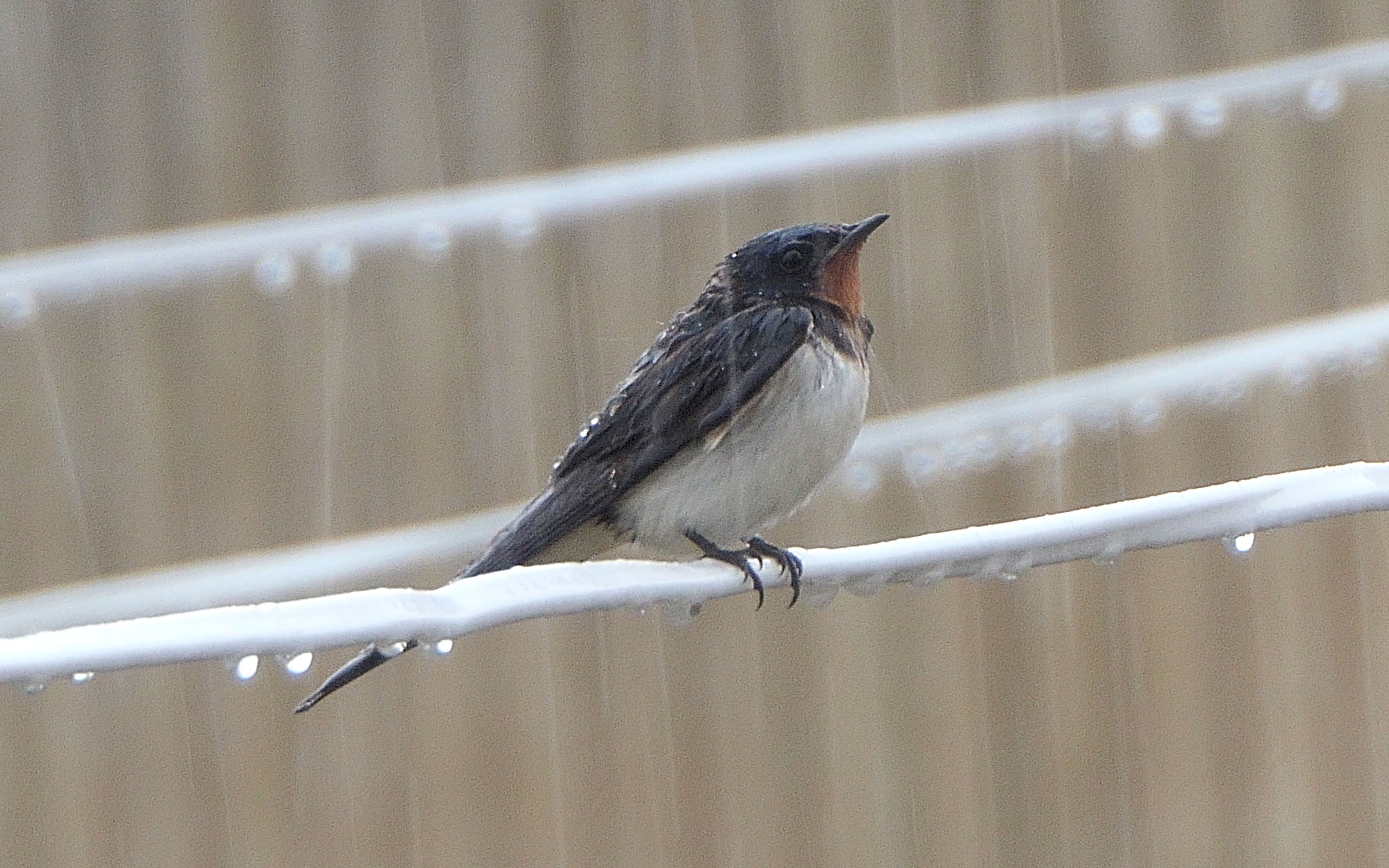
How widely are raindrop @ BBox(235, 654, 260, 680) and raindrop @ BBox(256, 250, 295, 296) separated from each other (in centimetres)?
96

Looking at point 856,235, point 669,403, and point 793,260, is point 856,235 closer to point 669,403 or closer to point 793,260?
point 793,260

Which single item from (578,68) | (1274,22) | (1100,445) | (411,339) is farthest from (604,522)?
(1274,22)

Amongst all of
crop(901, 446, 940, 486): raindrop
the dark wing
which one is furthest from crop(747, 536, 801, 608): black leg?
crop(901, 446, 940, 486): raindrop

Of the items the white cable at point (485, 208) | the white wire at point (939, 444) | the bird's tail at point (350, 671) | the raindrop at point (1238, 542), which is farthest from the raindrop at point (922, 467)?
the bird's tail at point (350, 671)

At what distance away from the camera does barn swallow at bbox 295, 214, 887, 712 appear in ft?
5.06

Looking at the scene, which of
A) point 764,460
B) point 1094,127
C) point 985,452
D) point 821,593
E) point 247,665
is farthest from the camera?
point 1094,127

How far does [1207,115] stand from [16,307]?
5.18ft

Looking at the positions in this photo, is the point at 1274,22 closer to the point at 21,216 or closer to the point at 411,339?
the point at 411,339

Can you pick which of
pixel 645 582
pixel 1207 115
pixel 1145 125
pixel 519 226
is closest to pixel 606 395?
pixel 519 226

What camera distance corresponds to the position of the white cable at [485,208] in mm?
1711

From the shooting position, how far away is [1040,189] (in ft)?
7.25

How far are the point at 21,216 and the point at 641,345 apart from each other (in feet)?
2.10

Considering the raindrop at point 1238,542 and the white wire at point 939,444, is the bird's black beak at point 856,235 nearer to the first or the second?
the white wire at point 939,444

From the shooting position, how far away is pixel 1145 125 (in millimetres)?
2287
